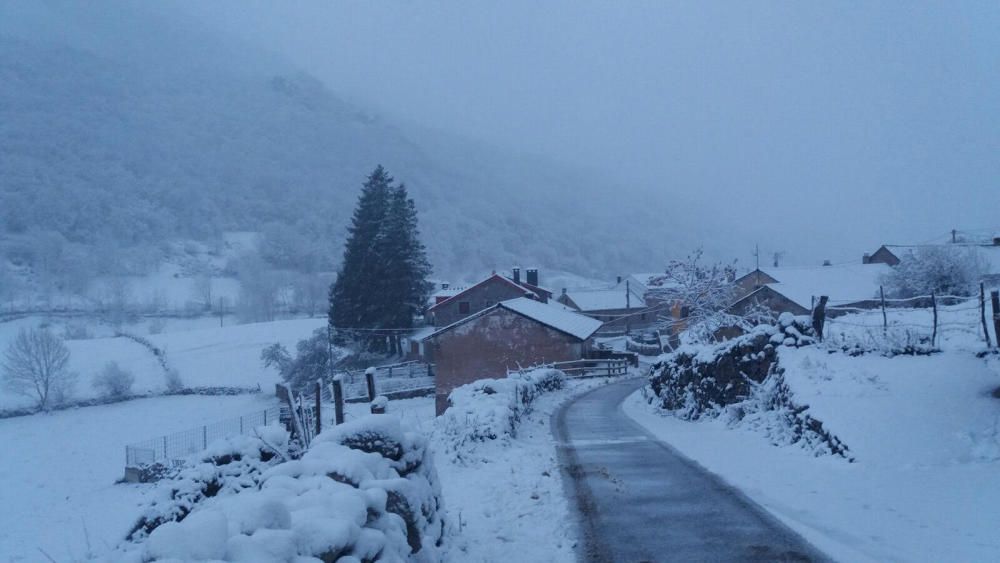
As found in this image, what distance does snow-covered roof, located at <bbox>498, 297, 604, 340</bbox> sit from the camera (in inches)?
1574

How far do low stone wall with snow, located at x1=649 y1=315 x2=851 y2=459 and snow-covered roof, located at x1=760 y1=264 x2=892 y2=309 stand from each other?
33101mm

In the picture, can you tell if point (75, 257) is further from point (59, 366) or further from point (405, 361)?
point (405, 361)

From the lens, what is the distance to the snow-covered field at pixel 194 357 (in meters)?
58.3

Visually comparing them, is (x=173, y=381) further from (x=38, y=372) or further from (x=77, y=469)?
(x=77, y=469)

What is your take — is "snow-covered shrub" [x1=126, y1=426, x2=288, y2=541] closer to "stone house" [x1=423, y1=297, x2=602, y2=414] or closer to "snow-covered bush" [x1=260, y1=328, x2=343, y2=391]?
"stone house" [x1=423, y1=297, x2=602, y2=414]

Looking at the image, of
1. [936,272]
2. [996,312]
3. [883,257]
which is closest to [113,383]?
[996,312]

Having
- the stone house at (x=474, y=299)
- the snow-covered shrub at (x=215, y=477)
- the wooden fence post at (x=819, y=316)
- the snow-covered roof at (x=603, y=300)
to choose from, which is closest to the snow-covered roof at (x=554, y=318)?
the stone house at (x=474, y=299)

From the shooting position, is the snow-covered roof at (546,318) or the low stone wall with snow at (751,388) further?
the snow-covered roof at (546,318)

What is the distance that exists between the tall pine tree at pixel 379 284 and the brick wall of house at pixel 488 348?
2026cm

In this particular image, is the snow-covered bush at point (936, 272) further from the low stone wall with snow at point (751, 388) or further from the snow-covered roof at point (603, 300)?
the snow-covered roof at point (603, 300)

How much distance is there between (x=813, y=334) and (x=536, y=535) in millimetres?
10144

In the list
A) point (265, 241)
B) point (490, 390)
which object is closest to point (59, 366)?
point (490, 390)

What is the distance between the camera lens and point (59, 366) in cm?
5456

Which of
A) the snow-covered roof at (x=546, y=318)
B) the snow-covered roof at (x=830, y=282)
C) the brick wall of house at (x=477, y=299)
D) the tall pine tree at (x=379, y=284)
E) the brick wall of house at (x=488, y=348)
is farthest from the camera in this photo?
the brick wall of house at (x=477, y=299)
